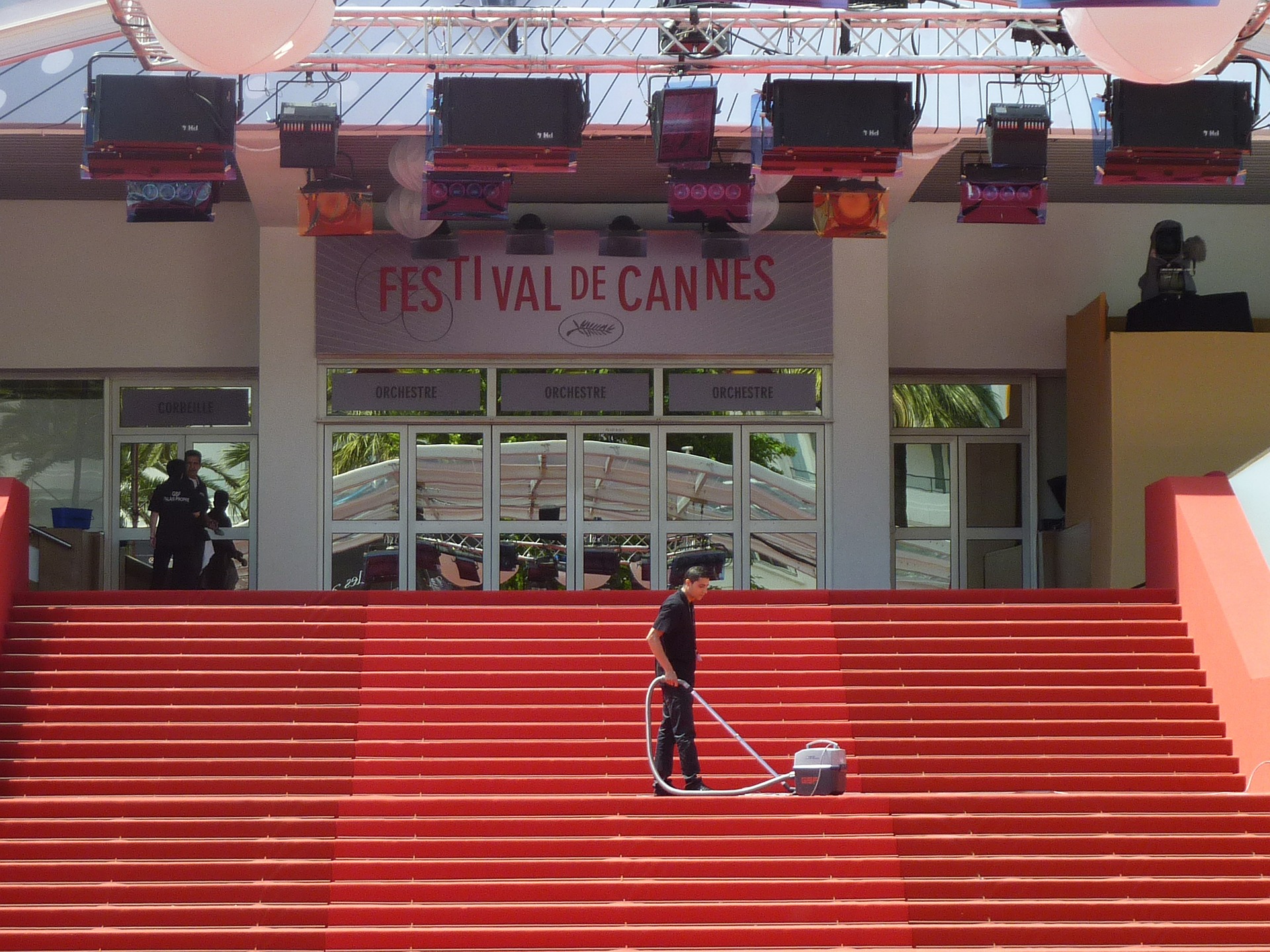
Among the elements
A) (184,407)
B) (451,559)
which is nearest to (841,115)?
(451,559)

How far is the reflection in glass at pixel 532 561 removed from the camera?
Result: 48.5 ft

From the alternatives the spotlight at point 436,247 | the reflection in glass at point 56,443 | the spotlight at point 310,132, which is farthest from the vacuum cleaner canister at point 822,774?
the reflection in glass at point 56,443

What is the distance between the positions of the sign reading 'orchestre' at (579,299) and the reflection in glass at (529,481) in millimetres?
922

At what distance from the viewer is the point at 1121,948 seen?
7332mm

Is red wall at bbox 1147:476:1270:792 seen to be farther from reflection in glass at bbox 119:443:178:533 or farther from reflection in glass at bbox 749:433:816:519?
reflection in glass at bbox 119:443:178:533

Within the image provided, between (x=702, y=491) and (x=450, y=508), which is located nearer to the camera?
(x=450, y=508)

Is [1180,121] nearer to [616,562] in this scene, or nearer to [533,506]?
[616,562]

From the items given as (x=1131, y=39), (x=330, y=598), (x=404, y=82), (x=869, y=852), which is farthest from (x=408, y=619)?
(x=1131, y=39)

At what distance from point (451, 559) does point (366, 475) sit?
3.69 ft

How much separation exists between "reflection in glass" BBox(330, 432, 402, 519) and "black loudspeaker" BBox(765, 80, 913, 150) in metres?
5.69

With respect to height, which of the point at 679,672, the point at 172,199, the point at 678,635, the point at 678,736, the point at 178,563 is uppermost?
the point at 172,199

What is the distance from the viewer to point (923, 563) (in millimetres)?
16016

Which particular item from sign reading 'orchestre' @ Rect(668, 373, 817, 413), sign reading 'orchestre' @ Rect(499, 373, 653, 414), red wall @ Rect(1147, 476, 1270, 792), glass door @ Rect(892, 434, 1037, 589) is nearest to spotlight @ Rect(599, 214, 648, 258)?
sign reading 'orchestre' @ Rect(499, 373, 653, 414)

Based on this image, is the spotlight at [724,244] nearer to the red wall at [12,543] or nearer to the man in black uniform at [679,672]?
the red wall at [12,543]
